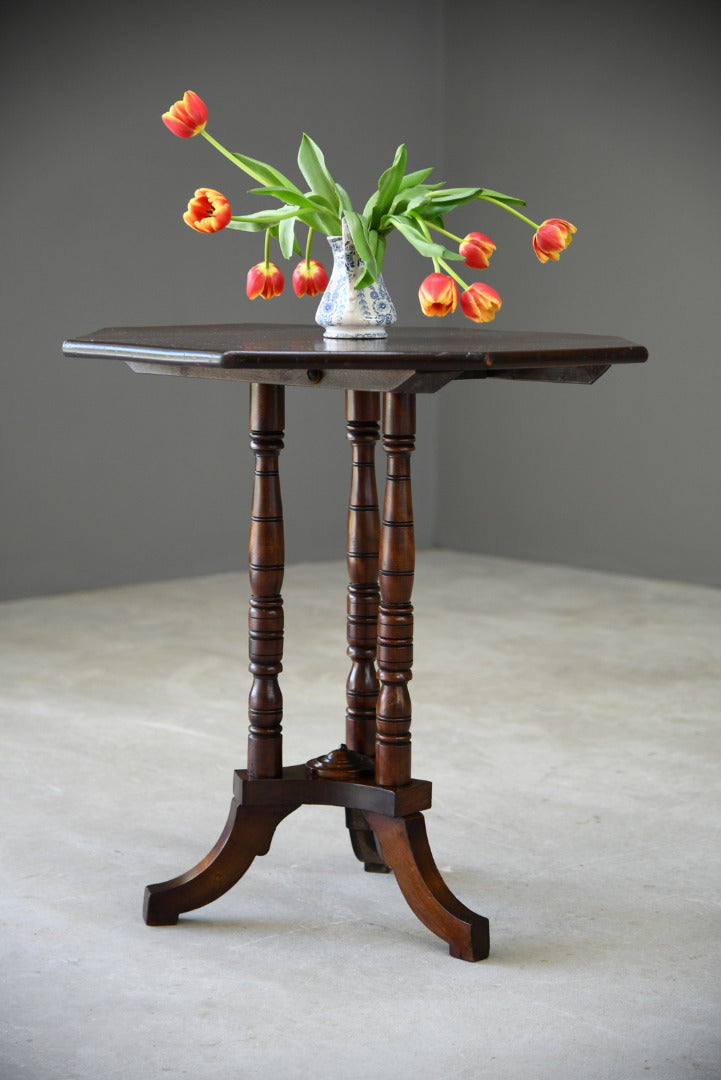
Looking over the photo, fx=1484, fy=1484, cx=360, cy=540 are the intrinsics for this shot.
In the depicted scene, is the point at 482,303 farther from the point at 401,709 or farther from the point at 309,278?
the point at 401,709

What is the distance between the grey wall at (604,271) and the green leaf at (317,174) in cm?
358

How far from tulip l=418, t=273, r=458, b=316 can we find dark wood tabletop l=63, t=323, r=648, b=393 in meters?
0.06

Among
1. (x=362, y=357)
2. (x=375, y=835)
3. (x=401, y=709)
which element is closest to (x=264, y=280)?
(x=362, y=357)

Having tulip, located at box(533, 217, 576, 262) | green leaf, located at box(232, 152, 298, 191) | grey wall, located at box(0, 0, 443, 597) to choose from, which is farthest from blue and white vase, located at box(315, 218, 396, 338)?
grey wall, located at box(0, 0, 443, 597)

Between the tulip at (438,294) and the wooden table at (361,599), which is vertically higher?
the tulip at (438,294)

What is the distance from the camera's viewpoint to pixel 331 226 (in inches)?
96.4

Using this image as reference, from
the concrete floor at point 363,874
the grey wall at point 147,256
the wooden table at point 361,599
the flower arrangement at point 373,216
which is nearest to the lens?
the concrete floor at point 363,874

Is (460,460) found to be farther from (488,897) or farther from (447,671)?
(488,897)

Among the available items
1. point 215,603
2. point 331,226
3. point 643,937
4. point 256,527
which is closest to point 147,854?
point 256,527

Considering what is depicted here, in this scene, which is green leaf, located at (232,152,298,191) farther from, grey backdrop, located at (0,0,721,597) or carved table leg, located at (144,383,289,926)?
grey backdrop, located at (0,0,721,597)

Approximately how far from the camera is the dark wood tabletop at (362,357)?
205cm

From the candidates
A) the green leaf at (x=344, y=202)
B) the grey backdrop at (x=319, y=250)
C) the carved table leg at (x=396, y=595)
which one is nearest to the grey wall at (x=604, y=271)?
the grey backdrop at (x=319, y=250)

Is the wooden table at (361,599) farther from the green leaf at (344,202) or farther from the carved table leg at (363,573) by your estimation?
the green leaf at (344,202)

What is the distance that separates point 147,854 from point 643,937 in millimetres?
928
